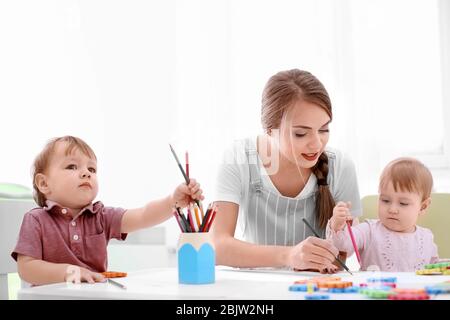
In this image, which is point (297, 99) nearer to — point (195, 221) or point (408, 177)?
point (408, 177)

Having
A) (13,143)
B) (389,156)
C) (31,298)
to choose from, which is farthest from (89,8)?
(31,298)

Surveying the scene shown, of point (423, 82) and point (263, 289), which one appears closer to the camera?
point (263, 289)

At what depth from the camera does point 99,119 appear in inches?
113

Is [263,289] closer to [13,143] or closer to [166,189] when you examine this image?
[166,189]

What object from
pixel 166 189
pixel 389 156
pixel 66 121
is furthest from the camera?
pixel 66 121

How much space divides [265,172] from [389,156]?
113 cm

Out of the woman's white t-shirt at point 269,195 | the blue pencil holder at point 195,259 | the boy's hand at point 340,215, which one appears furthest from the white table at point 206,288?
the woman's white t-shirt at point 269,195

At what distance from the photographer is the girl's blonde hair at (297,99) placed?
1406mm

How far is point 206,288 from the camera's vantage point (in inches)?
Answer: 34.4

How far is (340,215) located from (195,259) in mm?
344

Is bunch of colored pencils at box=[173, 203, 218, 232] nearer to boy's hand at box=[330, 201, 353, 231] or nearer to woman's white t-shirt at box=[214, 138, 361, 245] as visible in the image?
boy's hand at box=[330, 201, 353, 231]

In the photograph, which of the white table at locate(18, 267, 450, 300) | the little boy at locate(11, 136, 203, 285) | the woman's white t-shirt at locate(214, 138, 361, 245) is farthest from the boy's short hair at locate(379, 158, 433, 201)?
the little boy at locate(11, 136, 203, 285)

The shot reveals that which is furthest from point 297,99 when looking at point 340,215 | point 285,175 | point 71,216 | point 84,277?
point 84,277
